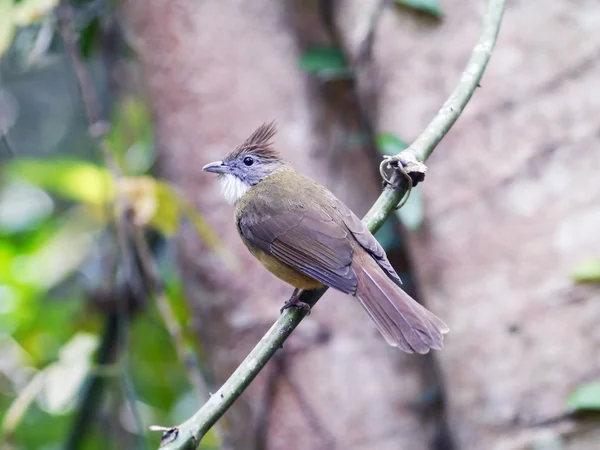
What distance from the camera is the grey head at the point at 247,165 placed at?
3.30m

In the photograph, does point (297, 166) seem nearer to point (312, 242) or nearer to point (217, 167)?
point (217, 167)

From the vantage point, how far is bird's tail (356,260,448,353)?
2.17 m

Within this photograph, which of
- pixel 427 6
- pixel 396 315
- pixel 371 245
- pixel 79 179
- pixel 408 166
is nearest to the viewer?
pixel 408 166

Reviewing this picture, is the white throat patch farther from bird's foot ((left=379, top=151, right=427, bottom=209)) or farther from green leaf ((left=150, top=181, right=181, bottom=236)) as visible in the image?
bird's foot ((left=379, top=151, right=427, bottom=209))

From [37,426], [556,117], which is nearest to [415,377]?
[556,117]

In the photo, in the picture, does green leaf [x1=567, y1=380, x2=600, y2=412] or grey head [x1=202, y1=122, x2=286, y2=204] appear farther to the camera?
grey head [x1=202, y1=122, x2=286, y2=204]

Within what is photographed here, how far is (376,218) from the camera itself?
7.04 feet

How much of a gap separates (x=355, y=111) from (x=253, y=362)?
2223 millimetres

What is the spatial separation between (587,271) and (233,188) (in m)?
1.48

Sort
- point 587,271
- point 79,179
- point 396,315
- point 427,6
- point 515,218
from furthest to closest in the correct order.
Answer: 1. point 79,179
2. point 427,6
3. point 515,218
4. point 587,271
5. point 396,315

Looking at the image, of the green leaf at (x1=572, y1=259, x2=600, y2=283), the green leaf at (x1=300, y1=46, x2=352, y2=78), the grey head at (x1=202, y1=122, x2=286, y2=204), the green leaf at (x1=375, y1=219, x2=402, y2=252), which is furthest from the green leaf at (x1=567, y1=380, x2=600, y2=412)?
the green leaf at (x1=300, y1=46, x2=352, y2=78)

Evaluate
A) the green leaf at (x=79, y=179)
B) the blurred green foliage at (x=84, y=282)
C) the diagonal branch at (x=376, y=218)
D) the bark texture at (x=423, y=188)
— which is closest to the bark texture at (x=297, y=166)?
the bark texture at (x=423, y=188)

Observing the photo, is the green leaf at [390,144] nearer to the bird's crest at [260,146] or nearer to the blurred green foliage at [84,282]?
the bird's crest at [260,146]

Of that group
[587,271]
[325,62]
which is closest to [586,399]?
[587,271]
